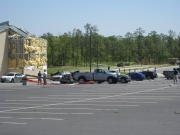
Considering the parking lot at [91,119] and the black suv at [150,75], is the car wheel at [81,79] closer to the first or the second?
the black suv at [150,75]

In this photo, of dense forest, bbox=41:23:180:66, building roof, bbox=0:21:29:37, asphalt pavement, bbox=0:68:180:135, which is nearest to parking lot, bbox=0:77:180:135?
asphalt pavement, bbox=0:68:180:135

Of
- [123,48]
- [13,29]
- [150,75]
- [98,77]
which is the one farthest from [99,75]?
[123,48]

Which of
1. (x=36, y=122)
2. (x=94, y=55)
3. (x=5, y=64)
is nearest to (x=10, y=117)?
(x=36, y=122)

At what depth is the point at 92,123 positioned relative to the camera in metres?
13.1

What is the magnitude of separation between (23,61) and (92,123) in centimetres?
4865

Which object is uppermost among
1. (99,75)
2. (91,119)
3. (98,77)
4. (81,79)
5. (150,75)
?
(150,75)

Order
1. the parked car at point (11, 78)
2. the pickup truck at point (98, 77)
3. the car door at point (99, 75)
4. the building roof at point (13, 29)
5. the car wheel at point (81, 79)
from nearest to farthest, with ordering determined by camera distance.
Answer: the pickup truck at point (98, 77) < the car door at point (99, 75) < the car wheel at point (81, 79) < the parked car at point (11, 78) < the building roof at point (13, 29)

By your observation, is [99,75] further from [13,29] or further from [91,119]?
[91,119]

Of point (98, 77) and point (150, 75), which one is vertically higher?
point (150, 75)

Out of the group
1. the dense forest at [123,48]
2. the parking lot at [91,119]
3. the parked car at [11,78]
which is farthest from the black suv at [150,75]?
the dense forest at [123,48]

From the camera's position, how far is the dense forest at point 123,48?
113625 millimetres

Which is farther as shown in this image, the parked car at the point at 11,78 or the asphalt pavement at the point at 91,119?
the parked car at the point at 11,78

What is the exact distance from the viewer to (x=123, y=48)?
13175 cm

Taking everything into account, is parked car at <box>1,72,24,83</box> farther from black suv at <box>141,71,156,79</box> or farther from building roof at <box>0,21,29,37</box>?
black suv at <box>141,71,156,79</box>
